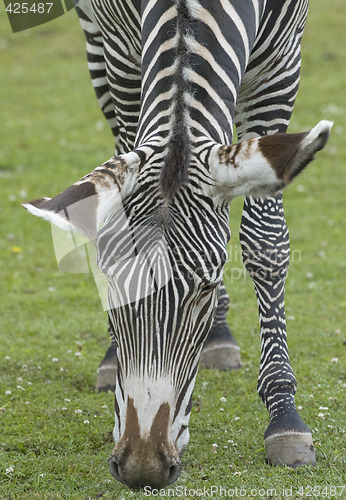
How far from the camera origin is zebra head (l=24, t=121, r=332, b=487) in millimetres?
3375

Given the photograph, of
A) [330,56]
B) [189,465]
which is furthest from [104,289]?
[330,56]

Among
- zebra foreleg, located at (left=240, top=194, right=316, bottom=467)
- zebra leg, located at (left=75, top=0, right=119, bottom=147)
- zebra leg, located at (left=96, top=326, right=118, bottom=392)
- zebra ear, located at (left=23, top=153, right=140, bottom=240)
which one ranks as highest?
zebra leg, located at (left=75, top=0, right=119, bottom=147)

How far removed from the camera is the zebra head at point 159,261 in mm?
3375

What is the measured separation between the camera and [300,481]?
170 inches

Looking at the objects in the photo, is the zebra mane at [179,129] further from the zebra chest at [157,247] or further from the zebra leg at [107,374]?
the zebra leg at [107,374]

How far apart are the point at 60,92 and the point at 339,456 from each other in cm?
1697

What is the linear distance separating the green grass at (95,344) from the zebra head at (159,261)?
0.73 m

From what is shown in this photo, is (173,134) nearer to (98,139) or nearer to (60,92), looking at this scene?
(98,139)

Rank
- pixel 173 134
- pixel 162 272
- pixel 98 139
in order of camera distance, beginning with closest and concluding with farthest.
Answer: pixel 162 272
pixel 173 134
pixel 98 139

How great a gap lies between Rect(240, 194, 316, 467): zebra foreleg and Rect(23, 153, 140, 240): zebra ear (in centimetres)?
202

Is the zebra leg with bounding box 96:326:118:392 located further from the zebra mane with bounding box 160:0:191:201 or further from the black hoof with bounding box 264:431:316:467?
the zebra mane with bounding box 160:0:191:201

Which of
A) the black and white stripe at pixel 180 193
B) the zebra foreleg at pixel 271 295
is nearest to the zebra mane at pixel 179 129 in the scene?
the black and white stripe at pixel 180 193

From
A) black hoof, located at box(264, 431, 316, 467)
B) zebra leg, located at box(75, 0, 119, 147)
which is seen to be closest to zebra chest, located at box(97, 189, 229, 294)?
black hoof, located at box(264, 431, 316, 467)

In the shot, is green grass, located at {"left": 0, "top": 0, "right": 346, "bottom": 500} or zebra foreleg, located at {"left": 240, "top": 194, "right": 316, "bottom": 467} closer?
green grass, located at {"left": 0, "top": 0, "right": 346, "bottom": 500}
